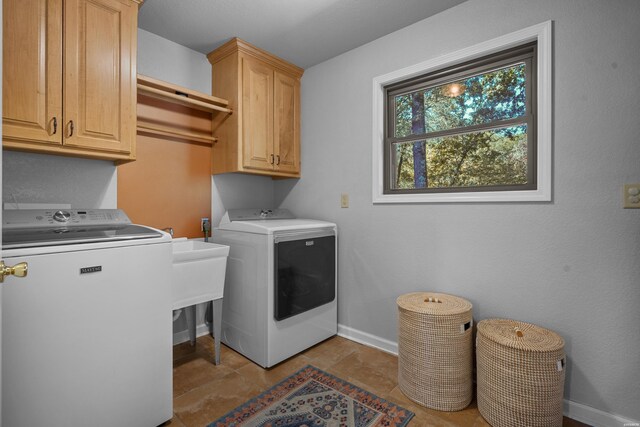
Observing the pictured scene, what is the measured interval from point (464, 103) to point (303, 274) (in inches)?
64.2

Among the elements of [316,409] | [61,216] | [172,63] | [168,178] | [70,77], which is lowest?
[316,409]

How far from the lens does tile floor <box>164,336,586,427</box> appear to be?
5.77 feet

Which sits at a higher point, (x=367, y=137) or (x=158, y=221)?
(x=367, y=137)

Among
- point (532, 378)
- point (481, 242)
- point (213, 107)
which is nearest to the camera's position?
point (532, 378)

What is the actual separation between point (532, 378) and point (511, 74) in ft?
5.62

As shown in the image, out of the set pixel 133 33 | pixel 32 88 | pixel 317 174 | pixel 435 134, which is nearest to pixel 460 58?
pixel 435 134

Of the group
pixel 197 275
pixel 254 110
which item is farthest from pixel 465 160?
pixel 197 275

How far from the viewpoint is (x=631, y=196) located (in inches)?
61.6

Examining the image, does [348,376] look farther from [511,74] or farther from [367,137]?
[511,74]

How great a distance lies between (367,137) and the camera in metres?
2.57

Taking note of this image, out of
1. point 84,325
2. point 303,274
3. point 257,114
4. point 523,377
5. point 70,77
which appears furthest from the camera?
point 257,114

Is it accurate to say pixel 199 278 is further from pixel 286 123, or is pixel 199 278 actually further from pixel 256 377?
pixel 286 123

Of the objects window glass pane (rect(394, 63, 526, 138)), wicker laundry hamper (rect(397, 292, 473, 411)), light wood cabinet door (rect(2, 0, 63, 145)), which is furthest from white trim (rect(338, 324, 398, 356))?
light wood cabinet door (rect(2, 0, 63, 145))

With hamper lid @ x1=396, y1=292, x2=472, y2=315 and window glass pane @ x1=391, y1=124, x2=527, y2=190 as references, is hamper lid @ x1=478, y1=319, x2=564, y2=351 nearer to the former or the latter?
hamper lid @ x1=396, y1=292, x2=472, y2=315
